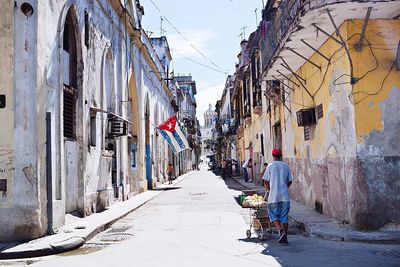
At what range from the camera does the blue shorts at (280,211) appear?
8.54 metres

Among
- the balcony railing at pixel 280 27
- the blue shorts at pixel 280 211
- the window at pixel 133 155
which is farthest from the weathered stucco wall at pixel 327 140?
the window at pixel 133 155

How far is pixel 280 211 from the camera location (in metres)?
8.59

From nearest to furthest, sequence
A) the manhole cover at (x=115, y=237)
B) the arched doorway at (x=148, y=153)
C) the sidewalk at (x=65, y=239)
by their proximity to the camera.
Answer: the sidewalk at (x=65, y=239) → the manhole cover at (x=115, y=237) → the arched doorway at (x=148, y=153)

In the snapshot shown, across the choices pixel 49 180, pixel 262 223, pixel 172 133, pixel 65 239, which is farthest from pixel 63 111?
pixel 172 133

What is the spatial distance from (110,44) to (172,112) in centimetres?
2934

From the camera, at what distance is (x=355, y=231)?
895 centimetres

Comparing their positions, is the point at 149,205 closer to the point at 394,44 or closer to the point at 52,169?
the point at 52,169

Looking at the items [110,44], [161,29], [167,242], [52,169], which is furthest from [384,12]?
[161,29]

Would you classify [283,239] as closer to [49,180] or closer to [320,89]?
[320,89]

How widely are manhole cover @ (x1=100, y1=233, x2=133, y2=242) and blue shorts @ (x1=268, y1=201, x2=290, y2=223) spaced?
121 inches

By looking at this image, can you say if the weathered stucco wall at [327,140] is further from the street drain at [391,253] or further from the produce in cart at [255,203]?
the street drain at [391,253]

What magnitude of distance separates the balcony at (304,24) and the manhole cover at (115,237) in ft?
18.0

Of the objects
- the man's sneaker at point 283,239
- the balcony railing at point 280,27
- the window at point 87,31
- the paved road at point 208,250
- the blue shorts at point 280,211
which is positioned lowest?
the paved road at point 208,250

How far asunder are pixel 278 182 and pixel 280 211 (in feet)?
1.68
